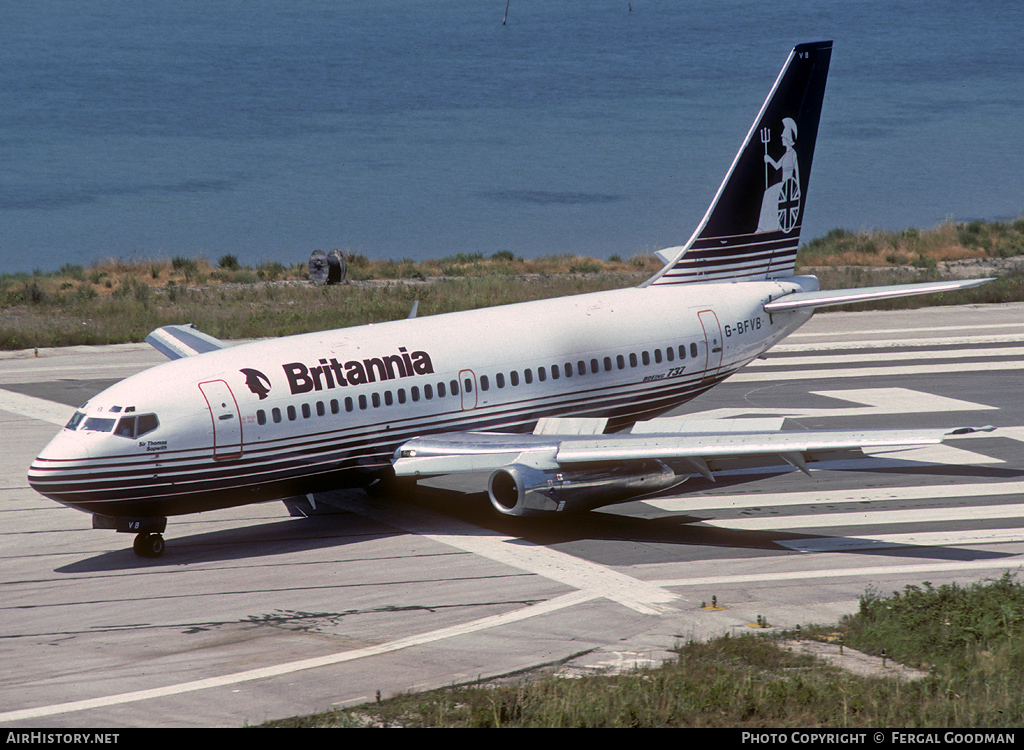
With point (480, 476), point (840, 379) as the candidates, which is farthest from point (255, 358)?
point (840, 379)

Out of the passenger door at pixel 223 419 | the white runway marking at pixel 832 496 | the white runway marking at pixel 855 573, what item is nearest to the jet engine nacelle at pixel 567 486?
the white runway marking at pixel 832 496

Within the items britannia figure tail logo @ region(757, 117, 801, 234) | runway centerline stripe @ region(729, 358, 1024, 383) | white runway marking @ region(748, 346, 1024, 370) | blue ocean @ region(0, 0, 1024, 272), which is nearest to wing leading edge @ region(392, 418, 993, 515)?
britannia figure tail logo @ region(757, 117, 801, 234)

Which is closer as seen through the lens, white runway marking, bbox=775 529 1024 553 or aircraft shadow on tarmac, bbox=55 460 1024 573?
aircraft shadow on tarmac, bbox=55 460 1024 573

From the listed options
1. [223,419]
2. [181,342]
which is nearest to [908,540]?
[223,419]

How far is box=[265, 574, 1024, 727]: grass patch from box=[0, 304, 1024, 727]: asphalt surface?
1.09 metres

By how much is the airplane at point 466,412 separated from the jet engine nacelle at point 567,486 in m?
0.04

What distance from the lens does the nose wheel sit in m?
22.3

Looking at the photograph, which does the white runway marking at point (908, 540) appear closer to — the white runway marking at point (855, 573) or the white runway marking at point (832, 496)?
the white runway marking at point (855, 573)

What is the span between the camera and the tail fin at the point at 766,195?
3080 cm

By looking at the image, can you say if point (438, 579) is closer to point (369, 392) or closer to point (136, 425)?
point (369, 392)

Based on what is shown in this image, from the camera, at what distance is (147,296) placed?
202 feet

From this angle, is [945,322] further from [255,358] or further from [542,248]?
[542,248]

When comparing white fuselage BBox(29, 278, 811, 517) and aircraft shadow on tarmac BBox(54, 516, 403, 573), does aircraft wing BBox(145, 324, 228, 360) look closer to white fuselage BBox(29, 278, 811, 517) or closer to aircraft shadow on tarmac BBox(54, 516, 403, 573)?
aircraft shadow on tarmac BBox(54, 516, 403, 573)
